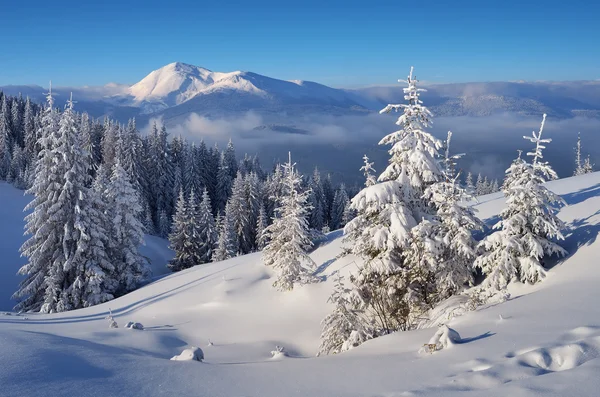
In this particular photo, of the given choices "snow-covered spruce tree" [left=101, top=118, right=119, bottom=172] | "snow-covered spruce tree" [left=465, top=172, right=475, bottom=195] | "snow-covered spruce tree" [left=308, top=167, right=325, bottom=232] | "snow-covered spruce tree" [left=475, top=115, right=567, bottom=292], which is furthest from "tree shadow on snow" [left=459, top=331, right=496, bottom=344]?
"snow-covered spruce tree" [left=101, top=118, right=119, bottom=172]

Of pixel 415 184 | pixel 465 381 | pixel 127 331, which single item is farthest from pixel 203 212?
pixel 465 381

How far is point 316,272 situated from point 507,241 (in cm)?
1223

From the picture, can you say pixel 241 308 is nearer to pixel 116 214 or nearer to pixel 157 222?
pixel 116 214

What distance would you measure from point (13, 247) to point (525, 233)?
45444mm

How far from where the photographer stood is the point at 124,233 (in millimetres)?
31188

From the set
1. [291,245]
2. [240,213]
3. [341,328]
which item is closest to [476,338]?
[341,328]

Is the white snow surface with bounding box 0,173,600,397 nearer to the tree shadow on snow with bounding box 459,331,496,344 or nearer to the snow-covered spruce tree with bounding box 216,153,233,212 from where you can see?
the tree shadow on snow with bounding box 459,331,496,344

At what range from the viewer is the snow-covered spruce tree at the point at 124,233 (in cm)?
3047

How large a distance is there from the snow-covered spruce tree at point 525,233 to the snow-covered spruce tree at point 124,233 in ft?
86.4

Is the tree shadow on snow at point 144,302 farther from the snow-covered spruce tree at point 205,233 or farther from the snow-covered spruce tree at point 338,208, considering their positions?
the snow-covered spruce tree at point 338,208

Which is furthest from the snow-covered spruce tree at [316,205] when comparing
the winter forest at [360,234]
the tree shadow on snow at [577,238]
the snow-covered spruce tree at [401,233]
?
the tree shadow on snow at [577,238]

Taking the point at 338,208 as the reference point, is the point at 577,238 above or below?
above

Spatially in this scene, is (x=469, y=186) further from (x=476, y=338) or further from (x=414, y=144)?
(x=476, y=338)

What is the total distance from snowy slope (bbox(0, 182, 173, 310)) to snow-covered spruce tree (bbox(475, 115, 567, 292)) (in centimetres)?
2935
